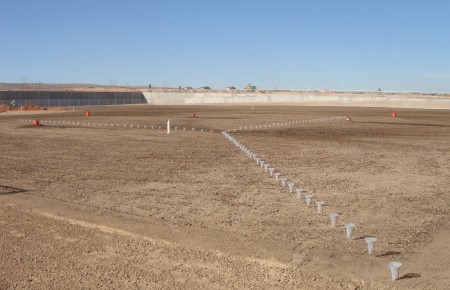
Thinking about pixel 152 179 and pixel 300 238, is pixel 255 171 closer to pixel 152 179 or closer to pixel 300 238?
pixel 152 179

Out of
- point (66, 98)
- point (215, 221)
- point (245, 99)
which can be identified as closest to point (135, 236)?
point (215, 221)

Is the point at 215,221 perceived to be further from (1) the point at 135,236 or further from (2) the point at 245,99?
(2) the point at 245,99

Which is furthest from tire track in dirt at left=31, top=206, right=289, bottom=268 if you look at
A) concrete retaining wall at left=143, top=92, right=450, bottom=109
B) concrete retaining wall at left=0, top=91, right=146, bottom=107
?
concrete retaining wall at left=143, top=92, right=450, bottom=109

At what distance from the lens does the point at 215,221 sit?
9.71 meters

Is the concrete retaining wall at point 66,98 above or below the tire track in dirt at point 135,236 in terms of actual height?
above

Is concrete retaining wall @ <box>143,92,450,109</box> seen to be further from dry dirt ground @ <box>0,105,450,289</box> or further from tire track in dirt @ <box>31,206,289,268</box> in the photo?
tire track in dirt @ <box>31,206,289,268</box>

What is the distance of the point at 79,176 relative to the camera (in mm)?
14414

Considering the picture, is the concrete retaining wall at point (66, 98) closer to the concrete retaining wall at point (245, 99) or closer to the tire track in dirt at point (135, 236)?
the concrete retaining wall at point (245, 99)

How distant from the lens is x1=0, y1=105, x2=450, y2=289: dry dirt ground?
23.2ft

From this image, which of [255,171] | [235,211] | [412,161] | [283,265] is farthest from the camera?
[412,161]

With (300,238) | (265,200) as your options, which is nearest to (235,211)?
(265,200)

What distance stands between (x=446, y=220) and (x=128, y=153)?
42.1 ft

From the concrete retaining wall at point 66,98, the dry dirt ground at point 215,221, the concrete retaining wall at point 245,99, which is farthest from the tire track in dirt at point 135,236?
the concrete retaining wall at point 245,99

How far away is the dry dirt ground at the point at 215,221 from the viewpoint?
23.2 feet
